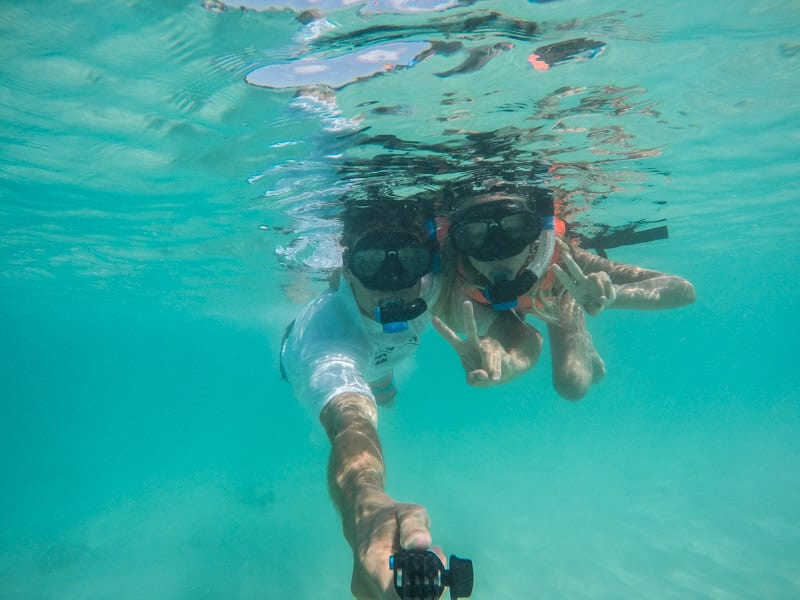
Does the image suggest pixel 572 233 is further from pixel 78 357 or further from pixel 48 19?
pixel 78 357

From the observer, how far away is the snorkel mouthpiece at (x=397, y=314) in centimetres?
537

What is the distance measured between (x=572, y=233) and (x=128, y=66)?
1063 cm

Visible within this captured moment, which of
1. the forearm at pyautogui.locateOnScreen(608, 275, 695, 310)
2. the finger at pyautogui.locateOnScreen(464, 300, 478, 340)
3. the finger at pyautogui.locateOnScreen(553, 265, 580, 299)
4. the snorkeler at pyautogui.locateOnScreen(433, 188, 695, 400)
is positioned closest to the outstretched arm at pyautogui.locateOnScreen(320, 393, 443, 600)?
the finger at pyautogui.locateOnScreen(464, 300, 478, 340)

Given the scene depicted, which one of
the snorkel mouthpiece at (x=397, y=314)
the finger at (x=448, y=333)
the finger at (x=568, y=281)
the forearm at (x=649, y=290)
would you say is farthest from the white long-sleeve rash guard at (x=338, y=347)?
the forearm at (x=649, y=290)

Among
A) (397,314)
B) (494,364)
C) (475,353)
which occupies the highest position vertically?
(397,314)

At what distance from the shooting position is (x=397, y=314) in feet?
17.6

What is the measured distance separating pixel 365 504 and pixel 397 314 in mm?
2770

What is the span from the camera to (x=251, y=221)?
41.8 ft

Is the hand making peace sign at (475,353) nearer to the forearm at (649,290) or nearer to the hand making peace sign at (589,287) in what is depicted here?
the hand making peace sign at (589,287)

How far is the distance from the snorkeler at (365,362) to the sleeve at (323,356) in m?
0.01

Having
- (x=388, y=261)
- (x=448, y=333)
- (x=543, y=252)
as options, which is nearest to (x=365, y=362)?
(x=388, y=261)

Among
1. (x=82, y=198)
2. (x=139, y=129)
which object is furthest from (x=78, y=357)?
(x=139, y=129)

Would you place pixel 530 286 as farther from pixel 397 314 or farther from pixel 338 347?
pixel 338 347

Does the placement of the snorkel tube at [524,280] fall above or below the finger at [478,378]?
above
